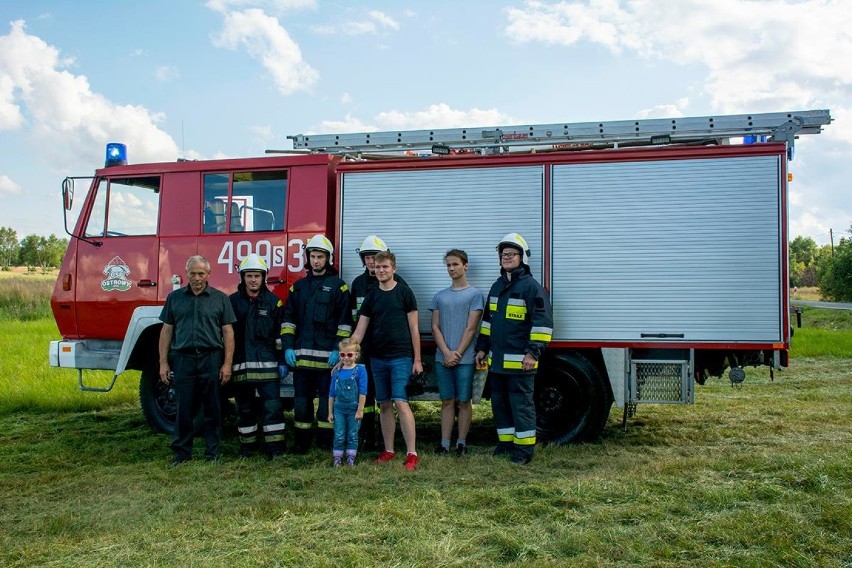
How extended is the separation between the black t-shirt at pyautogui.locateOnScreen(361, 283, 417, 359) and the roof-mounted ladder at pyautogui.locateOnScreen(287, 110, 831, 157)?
5.59ft

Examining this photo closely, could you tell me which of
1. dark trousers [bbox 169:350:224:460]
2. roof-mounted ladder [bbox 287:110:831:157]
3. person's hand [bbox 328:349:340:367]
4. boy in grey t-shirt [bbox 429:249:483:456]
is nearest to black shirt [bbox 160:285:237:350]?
dark trousers [bbox 169:350:224:460]

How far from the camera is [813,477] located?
186 inches

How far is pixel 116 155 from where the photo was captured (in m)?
7.46

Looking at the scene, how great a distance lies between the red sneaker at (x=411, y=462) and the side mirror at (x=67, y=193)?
4.00m

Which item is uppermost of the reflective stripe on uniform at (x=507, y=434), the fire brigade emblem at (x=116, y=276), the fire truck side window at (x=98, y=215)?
the fire truck side window at (x=98, y=215)

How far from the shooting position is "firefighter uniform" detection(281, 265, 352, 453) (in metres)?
6.09

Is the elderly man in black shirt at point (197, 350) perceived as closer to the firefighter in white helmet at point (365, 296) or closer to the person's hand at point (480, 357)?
the firefighter in white helmet at point (365, 296)

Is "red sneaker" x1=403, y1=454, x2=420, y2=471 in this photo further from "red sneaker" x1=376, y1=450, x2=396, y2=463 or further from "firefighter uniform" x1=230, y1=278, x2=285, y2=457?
"firefighter uniform" x1=230, y1=278, x2=285, y2=457

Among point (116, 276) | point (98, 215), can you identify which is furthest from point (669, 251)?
point (98, 215)

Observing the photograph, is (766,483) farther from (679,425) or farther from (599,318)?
(679,425)

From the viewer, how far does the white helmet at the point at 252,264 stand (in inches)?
244

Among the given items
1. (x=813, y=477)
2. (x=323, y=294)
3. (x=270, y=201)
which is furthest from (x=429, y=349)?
(x=813, y=477)

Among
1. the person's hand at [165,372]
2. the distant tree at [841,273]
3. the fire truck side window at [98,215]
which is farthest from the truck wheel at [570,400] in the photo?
the distant tree at [841,273]

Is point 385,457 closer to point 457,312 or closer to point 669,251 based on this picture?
point 457,312
